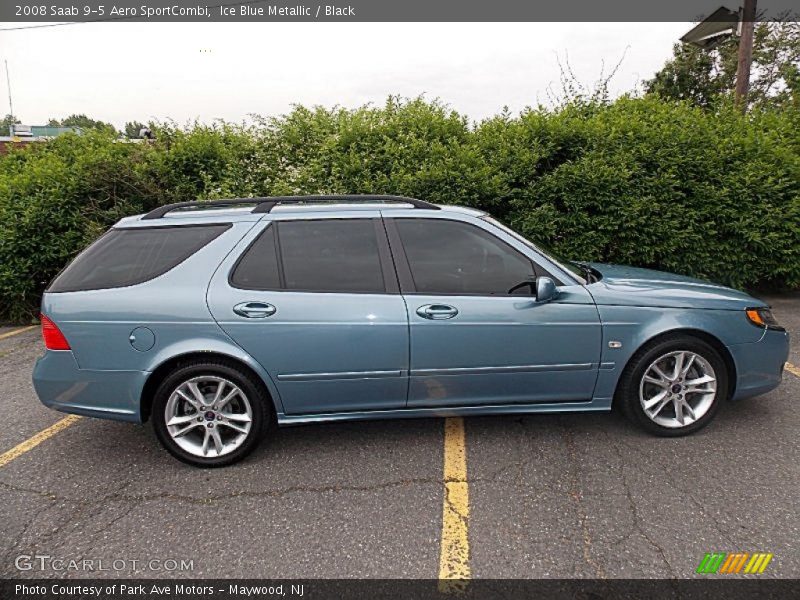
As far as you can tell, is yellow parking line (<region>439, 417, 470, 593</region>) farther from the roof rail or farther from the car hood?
the roof rail

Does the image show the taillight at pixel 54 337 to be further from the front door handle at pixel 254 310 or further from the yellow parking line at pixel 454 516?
the yellow parking line at pixel 454 516

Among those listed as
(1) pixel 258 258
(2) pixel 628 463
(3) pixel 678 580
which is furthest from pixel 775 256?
(1) pixel 258 258

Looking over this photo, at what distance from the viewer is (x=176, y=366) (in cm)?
291

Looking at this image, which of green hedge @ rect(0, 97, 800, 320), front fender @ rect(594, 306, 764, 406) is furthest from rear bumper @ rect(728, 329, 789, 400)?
green hedge @ rect(0, 97, 800, 320)

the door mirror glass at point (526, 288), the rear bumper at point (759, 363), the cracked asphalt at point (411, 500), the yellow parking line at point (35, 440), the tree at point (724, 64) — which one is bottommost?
the yellow parking line at point (35, 440)

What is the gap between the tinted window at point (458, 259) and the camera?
119 inches

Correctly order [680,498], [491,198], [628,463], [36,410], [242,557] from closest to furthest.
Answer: [242,557] < [680,498] < [628,463] < [36,410] < [491,198]

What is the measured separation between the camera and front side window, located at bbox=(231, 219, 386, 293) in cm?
296

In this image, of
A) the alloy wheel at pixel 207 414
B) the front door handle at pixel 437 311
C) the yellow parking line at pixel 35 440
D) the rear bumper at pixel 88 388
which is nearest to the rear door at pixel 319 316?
the front door handle at pixel 437 311

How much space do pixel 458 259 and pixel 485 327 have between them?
0.47m

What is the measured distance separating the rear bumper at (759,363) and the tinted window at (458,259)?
4.76 ft

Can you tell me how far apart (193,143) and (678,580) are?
6.59 metres

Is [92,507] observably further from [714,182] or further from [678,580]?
[714,182]

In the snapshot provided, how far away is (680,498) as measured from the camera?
2.56 meters
